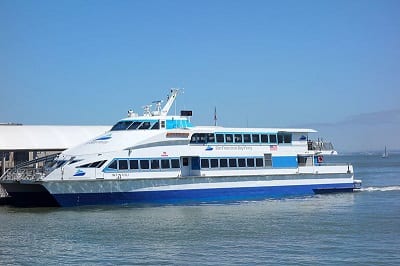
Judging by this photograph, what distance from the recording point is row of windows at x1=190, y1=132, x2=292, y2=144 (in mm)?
35906

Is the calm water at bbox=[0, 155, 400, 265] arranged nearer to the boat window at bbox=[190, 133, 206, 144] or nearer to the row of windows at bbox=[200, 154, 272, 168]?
the row of windows at bbox=[200, 154, 272, 168]

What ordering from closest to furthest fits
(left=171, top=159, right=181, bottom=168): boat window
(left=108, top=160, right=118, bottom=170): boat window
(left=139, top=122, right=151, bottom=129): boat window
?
(left=108, top=160, right=118, bottom=170): boat window → (left=139, top=122, right=151, bottom=129): boat window → (left=171, top=159, right=181, bottom=168): boat window

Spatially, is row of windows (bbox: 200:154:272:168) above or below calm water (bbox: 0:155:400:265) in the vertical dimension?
above

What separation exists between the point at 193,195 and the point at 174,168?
188cm

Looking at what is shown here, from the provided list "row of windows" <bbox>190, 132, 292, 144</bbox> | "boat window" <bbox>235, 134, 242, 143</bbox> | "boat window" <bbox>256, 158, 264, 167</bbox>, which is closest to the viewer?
"row of windows" <bbox>190, 132, 292, 144</bbox>

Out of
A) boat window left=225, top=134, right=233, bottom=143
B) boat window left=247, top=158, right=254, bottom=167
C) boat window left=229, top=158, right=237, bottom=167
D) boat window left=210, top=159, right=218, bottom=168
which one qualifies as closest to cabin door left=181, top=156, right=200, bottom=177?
boat window left=210, top=159, right=218, bottom=168

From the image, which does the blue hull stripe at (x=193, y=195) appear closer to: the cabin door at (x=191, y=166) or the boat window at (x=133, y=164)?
the cabin door at (x=191, y=166)

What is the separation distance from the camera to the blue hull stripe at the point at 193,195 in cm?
3206

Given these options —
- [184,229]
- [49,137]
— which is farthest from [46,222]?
[49,137]

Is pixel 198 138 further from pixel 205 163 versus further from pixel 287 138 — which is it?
pixel 287 138

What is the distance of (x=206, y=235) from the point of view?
23.7m

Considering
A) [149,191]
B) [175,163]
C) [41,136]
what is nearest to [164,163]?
[175,163]

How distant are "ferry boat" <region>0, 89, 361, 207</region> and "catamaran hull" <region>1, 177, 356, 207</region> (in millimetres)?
51

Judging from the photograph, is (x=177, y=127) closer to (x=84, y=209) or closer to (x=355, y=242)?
(x=84, y=209)
